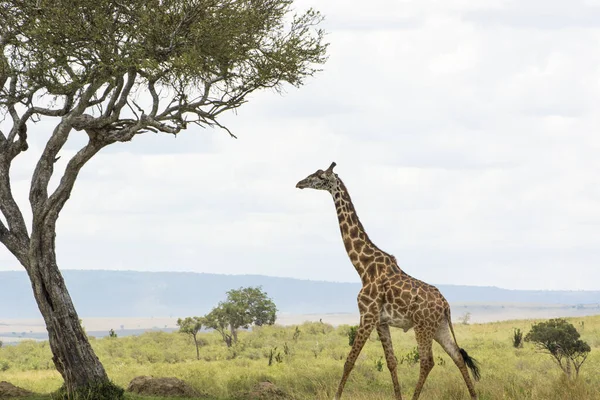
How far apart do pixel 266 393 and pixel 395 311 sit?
5390mm

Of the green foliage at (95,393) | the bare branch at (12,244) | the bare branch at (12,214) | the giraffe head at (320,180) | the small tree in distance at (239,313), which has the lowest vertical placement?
the green foliage at (95,393)

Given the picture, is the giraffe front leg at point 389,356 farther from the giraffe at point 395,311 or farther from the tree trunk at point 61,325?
the tree trunk at point 61,325

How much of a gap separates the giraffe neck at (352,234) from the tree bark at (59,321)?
6895 mm

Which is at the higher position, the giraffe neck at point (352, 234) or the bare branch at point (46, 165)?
Answer: the bare branch at point (46, 165)

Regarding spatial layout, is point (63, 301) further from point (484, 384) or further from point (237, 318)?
point (237, 318)

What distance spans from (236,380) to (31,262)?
28.3ft

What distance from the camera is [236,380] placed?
26.1 m

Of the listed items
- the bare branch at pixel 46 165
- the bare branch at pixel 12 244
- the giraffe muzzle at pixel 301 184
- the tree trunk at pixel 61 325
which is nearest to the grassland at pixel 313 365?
the tree trunk at pixel 61 325

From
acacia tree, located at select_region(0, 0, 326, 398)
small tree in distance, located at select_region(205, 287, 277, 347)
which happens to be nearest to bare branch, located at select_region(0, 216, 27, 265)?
acacia tree, located at select_region(0, 0, 326, 398)

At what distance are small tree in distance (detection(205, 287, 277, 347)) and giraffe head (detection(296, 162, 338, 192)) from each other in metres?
32.4

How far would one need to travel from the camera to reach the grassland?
67.1 feet

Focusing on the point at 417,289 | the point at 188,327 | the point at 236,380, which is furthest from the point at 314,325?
the point at 417,289

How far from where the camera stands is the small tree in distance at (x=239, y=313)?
2069 inches

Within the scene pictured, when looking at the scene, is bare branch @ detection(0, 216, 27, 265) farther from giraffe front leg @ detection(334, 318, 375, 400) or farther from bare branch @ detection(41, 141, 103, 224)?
giraffe front leg @ detection(334, 318, 375, 400)
